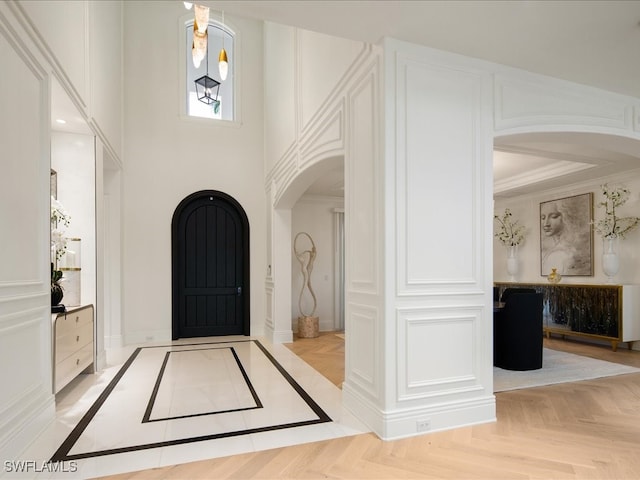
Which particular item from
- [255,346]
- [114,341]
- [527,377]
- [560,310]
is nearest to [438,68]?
[527,377]

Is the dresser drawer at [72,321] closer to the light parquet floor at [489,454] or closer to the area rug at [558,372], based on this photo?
the light parquet floor at [489,454]

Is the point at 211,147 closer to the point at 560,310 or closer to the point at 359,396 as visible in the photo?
the point at 359,396

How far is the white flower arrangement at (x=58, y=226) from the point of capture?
396 cm

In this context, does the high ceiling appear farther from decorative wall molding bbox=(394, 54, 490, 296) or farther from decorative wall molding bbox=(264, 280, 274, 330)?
decorative wall molding bbox=(264, 280, 274, 330)

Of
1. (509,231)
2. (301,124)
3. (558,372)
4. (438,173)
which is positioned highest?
(301,124)

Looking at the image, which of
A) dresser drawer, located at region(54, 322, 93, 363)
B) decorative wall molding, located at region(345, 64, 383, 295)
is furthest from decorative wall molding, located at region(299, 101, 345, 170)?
dresser drawer, located at region(54, 322, 93, 363)

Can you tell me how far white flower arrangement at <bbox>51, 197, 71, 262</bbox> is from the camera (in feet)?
13.0

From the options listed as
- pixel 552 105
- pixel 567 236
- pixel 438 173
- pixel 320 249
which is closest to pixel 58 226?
pixel 438 173

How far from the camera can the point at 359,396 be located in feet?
10.5

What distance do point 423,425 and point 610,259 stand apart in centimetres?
505

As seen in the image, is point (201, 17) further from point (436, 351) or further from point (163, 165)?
point (436, 351)

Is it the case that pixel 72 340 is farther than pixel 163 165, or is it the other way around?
pixel 163 165

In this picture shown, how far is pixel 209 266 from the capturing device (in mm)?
7086
